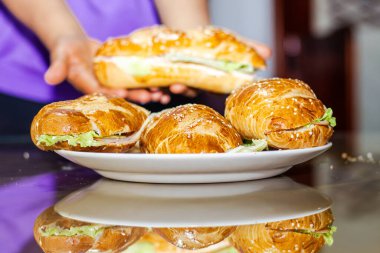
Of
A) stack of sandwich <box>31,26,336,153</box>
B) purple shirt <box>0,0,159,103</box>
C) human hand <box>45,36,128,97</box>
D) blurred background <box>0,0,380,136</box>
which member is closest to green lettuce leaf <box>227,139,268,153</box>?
stack of sandwich <box>31,26,336,153</box>

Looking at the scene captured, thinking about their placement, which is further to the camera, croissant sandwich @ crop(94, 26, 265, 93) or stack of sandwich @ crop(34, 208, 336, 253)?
croissant sandwich @ crop(94, 26, 265, 93)

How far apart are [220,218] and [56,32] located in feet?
3.35

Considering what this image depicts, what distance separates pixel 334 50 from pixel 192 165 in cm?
389

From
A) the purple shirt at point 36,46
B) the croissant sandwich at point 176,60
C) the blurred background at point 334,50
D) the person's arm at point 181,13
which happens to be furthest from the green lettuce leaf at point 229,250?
the blurred background at point 334,50

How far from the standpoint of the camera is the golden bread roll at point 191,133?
780 millimetres

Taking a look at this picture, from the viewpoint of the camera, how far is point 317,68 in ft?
14.4

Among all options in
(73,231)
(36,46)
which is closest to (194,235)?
(73,231)

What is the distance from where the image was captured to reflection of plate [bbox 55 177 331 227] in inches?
25.0

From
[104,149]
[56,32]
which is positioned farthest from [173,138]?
[56,32]

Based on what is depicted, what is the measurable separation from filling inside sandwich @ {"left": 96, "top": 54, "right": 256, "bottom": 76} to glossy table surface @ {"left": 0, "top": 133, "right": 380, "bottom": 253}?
314mm

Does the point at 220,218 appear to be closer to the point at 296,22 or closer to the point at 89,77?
the point at 89,77

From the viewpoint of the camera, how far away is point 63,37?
1.49 metres

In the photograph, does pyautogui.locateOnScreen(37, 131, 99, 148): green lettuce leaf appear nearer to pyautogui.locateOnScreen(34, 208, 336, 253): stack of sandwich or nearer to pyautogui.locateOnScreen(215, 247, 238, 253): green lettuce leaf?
pyautogui.locateOnScreen(34, 208, 336, 253): stack of sandwich

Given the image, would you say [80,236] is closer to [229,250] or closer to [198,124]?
[229,250]
